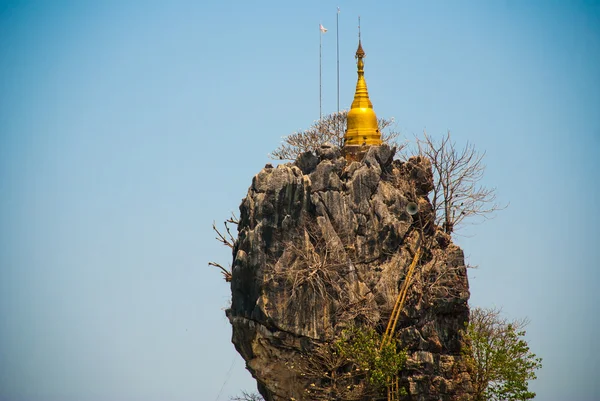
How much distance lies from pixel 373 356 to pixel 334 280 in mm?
3651

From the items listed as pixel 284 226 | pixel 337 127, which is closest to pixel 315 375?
pixel 284 226

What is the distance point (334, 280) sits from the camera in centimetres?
6675

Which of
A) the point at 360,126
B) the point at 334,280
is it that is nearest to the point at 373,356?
the point at 334,280

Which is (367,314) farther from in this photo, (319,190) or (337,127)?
(337,127)

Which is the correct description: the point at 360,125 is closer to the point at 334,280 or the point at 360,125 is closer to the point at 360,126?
the point at 360,126

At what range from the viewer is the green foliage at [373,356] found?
65.1m

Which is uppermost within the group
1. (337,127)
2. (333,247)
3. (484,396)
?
(337,127)

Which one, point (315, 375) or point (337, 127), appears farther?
point (337, 127)

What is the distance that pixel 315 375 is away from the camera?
66312 mm

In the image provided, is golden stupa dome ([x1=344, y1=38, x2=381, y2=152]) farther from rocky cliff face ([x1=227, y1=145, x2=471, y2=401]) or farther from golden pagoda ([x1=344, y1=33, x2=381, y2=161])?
rocky cliff face ([x1=227, y1=145, x2=471, y2=401])

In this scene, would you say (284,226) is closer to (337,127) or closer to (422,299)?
(422,299)

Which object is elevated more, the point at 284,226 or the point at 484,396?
the point at 284,226

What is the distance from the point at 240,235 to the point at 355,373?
24.8ft

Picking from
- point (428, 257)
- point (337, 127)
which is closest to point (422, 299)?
point (428, 257)
